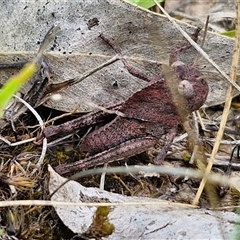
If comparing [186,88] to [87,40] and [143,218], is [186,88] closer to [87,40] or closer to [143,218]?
[87,40]

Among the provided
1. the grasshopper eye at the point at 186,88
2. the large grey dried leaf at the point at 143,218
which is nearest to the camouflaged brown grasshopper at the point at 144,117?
the grasshopper eye at the point at 186,88

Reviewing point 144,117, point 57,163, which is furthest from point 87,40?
point 57,163

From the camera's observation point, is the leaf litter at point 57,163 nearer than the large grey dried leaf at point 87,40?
Yes

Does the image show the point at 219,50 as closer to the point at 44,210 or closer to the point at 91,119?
the point at 91,119

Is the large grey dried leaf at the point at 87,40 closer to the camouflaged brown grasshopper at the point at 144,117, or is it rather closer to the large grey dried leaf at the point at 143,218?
the camouflaged brown grasshopper at the point at 144,117

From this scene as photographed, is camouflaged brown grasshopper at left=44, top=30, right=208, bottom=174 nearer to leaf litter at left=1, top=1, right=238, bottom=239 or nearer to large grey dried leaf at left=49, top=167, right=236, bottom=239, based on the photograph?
leaf litter at left=1, top=1, right=238, bottom=239

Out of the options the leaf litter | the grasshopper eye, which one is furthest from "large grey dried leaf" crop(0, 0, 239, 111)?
the grasshopper eye
